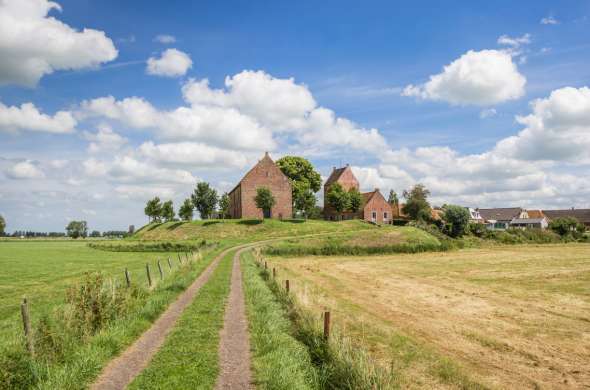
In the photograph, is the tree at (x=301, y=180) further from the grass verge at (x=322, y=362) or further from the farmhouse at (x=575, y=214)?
the farmhouse at (x=575, y=214)

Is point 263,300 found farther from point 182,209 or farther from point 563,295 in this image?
point 182,209

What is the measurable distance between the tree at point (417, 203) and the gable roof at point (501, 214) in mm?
59023

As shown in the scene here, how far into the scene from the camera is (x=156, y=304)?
17.0 meters

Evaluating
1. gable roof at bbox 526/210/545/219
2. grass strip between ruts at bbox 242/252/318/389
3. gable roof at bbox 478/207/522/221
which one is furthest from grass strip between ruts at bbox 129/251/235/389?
gable roof at bbox 526/210/545/219

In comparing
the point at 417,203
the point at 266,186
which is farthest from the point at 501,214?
the point at 266,186

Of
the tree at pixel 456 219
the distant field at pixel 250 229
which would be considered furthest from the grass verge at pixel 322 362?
the tree at pixel 456 219

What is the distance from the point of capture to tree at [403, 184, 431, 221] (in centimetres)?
8746

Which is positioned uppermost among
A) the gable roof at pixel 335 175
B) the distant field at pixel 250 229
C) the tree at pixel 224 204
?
the gable roof at pixel 335 175

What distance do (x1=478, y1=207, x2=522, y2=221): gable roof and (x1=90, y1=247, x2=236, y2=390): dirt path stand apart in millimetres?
137526

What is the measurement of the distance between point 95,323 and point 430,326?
12.5m

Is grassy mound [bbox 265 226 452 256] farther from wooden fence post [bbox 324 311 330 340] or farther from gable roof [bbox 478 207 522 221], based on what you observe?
gable roof [bbox 478 207 522 221]

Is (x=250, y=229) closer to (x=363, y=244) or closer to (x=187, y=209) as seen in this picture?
(x=363, y=244)

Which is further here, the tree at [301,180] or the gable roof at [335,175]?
the gable roof at [335,175]

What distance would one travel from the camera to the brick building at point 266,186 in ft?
261
